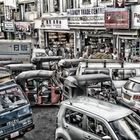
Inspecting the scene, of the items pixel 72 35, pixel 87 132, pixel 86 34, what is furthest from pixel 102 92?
pixel 72 35

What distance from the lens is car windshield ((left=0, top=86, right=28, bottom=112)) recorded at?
13094 millimetres

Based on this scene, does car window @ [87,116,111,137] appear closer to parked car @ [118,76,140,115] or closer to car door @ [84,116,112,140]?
car door @ [84,116,112,140]

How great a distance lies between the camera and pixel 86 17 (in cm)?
2986

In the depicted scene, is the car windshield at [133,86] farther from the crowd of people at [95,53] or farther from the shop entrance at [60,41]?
the shop entrance at [60,41]

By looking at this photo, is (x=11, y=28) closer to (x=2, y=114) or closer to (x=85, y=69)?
(x=85, y=69)

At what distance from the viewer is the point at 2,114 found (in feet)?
41.4

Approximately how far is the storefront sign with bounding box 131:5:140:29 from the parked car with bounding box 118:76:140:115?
30.5 feet

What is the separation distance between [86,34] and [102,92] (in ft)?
51.3

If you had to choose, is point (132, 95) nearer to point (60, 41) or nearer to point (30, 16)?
point (60, 41)

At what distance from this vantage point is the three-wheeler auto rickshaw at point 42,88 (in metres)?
18.1

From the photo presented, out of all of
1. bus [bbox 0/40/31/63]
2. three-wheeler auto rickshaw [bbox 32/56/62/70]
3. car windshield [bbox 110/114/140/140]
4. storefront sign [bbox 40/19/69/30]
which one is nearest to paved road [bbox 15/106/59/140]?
car windshield [bbox 110/114/140/140]

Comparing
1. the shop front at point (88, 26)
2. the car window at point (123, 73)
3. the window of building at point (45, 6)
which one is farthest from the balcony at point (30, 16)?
the car window at point (123, 73)

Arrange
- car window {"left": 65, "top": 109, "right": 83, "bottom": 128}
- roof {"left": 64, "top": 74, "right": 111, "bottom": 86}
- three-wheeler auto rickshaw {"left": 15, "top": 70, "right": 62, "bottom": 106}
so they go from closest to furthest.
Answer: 1. car window {"left": 65, "top": 109, "right": 83, "bottom": 128}
2. roof {"left": 64, "top": 74, "right": 111, "bottom": 86}
3. three-wheeler auto rickshaw {"left": 15, "top": 70, "right": 62, "bottom": 106}

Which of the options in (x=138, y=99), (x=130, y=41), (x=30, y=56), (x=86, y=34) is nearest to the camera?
(x=138, y=99)
